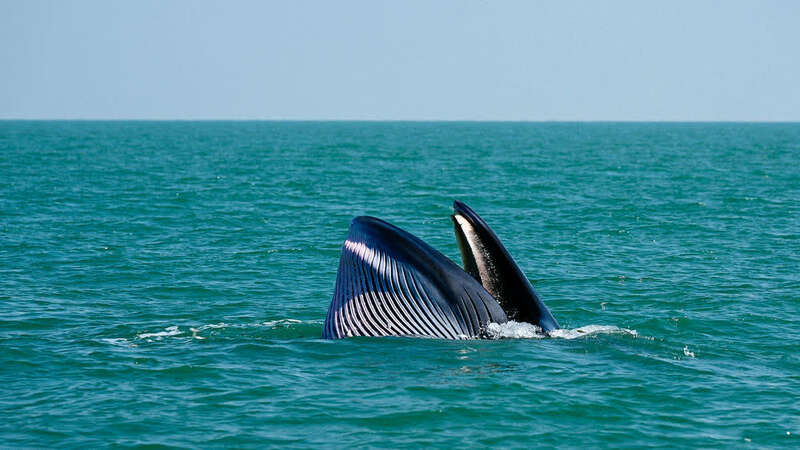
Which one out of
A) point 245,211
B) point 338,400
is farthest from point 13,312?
point 245,211

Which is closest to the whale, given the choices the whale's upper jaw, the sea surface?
the whale's upper jaw

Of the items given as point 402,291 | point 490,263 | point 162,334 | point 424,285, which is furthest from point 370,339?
point 162,334

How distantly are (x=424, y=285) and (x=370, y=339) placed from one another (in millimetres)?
2007

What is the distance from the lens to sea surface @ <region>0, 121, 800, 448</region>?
14.1 m

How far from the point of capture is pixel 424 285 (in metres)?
14.8

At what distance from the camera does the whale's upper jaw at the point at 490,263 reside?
50.0 ft

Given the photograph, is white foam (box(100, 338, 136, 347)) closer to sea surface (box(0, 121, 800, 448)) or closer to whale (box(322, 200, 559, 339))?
sea surface (box(0, 121, 800, 448))

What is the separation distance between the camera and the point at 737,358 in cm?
1847

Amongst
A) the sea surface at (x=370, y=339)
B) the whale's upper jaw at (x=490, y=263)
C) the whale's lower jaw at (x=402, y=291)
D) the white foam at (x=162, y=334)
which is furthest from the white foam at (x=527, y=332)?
the white foam at (x=162, y=334)

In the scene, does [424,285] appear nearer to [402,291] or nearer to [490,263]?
[402,291]

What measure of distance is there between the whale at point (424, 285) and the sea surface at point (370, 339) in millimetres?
654

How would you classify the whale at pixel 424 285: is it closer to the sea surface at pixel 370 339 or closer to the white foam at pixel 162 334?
the sea surface at pixel 370 339

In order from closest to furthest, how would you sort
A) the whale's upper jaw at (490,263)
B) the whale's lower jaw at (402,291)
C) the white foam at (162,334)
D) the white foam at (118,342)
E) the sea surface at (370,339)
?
the sea surface at (370,339) < the whale's lower jaw at (402,291) < the whale's upper jaw at (490,263) < the white foam at (118,342) < the white foam at (162,334)

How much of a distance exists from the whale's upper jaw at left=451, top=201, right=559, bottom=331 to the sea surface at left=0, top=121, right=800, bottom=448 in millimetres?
695
